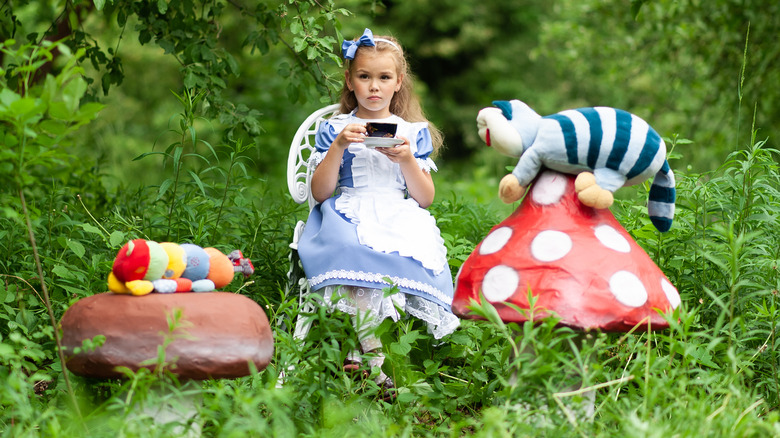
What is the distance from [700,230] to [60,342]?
271 cm

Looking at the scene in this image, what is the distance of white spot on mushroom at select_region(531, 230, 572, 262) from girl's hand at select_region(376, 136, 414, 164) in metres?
0.85

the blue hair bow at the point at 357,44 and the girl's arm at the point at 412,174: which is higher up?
the blue hair bow at the point at 357,44

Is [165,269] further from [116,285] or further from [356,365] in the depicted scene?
[356,365]

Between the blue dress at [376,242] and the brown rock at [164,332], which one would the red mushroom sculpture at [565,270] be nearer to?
the blue dress at [376,242]

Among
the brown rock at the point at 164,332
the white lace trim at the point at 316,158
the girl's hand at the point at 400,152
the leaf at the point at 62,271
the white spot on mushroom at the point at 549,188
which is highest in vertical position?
the white spot on mushroom at the point at 549,188

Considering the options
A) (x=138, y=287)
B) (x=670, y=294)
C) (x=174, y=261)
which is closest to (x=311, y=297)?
(x=174, y=261)

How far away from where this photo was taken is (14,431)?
2.22 meters

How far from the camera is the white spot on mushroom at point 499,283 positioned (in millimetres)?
2408

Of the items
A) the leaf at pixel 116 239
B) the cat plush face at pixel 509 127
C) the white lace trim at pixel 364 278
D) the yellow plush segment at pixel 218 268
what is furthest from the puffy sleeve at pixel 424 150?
the leaf at pixel 116 239

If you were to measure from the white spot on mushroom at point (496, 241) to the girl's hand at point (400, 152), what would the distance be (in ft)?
2.28

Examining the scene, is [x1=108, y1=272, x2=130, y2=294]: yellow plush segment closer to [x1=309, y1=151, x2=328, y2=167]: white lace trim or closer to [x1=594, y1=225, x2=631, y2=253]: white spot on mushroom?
[x1=309, y1=151, x2=328, y2=167]: white lace trim

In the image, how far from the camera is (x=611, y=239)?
8.13ft

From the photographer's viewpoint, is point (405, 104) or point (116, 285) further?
point (405, 104)

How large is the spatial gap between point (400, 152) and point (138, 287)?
50.2 inches
